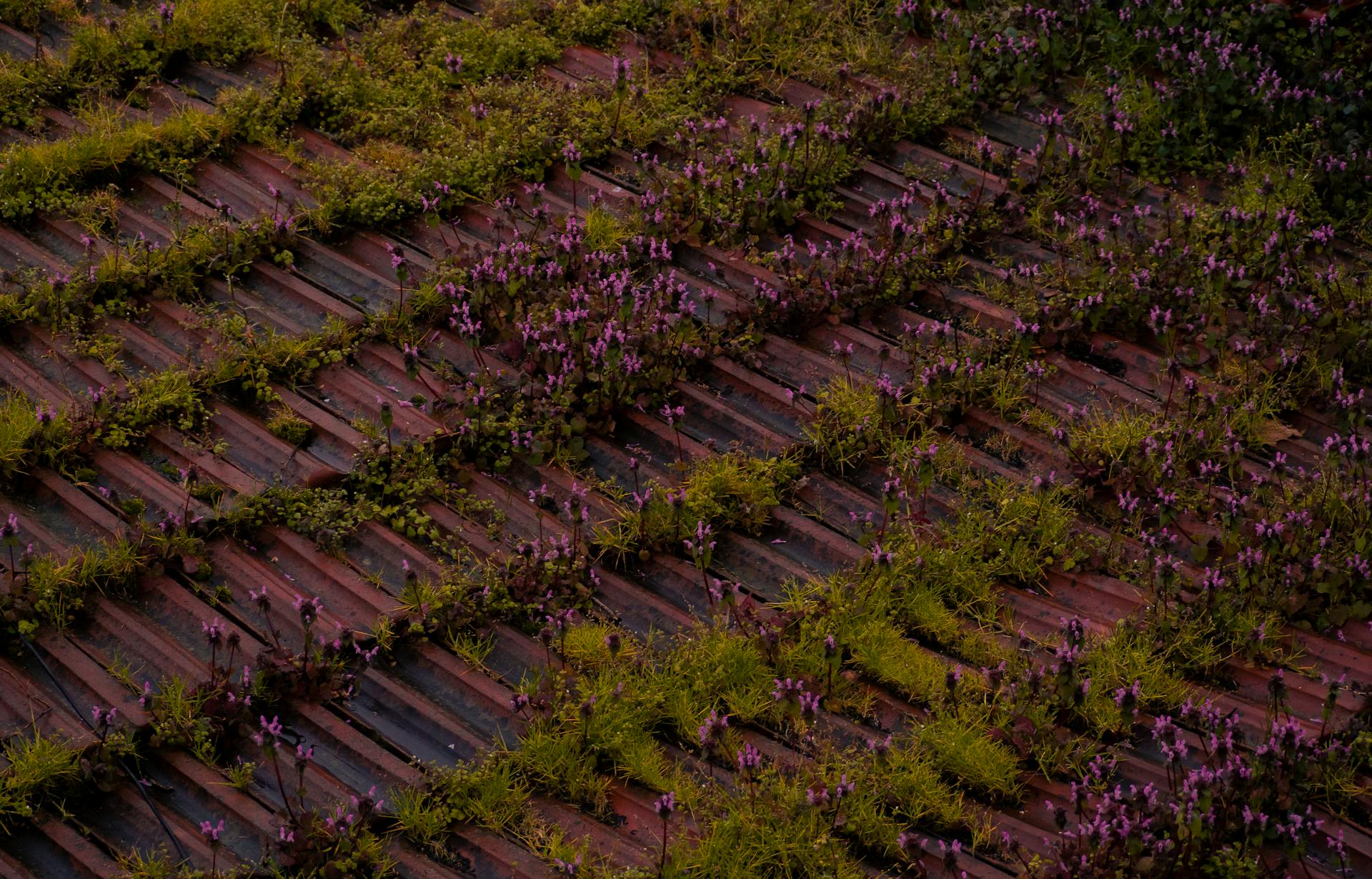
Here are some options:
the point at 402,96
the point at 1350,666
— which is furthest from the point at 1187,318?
the point at 402,96

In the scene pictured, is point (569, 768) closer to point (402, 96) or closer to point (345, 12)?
point (402, 96)

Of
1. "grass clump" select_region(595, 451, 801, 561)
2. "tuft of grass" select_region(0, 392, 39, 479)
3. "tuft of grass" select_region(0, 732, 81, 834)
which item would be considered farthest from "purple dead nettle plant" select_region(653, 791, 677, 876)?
"tuft of grass" select_region(0, 392, 39, 479)

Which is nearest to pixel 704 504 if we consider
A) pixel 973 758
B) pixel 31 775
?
pixel 973 758

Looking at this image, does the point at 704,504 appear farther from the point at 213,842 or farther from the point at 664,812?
the point at 213,842

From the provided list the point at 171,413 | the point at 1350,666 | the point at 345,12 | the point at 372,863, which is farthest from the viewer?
the point at 345,12

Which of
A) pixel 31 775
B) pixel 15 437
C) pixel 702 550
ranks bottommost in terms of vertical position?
pixel 31 775

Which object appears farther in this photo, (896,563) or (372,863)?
(896,563)

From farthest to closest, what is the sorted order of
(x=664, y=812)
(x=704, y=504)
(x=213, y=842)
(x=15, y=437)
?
1. (x=704, y=504)
2. (x=15, y=437)
3. (x=664, y=812)
4. (x=213, y=842)

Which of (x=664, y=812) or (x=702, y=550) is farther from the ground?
(x=702, y=550)

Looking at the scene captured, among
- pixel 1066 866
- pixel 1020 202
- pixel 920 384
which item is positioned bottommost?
pixel 1066 866

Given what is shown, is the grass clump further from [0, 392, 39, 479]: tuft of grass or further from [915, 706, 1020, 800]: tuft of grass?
[0, 392, 39, 479]: tuft of grass

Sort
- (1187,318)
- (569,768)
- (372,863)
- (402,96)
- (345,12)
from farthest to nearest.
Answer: (345,12), (402,96), (1187,318), (569,768), (372,863)
